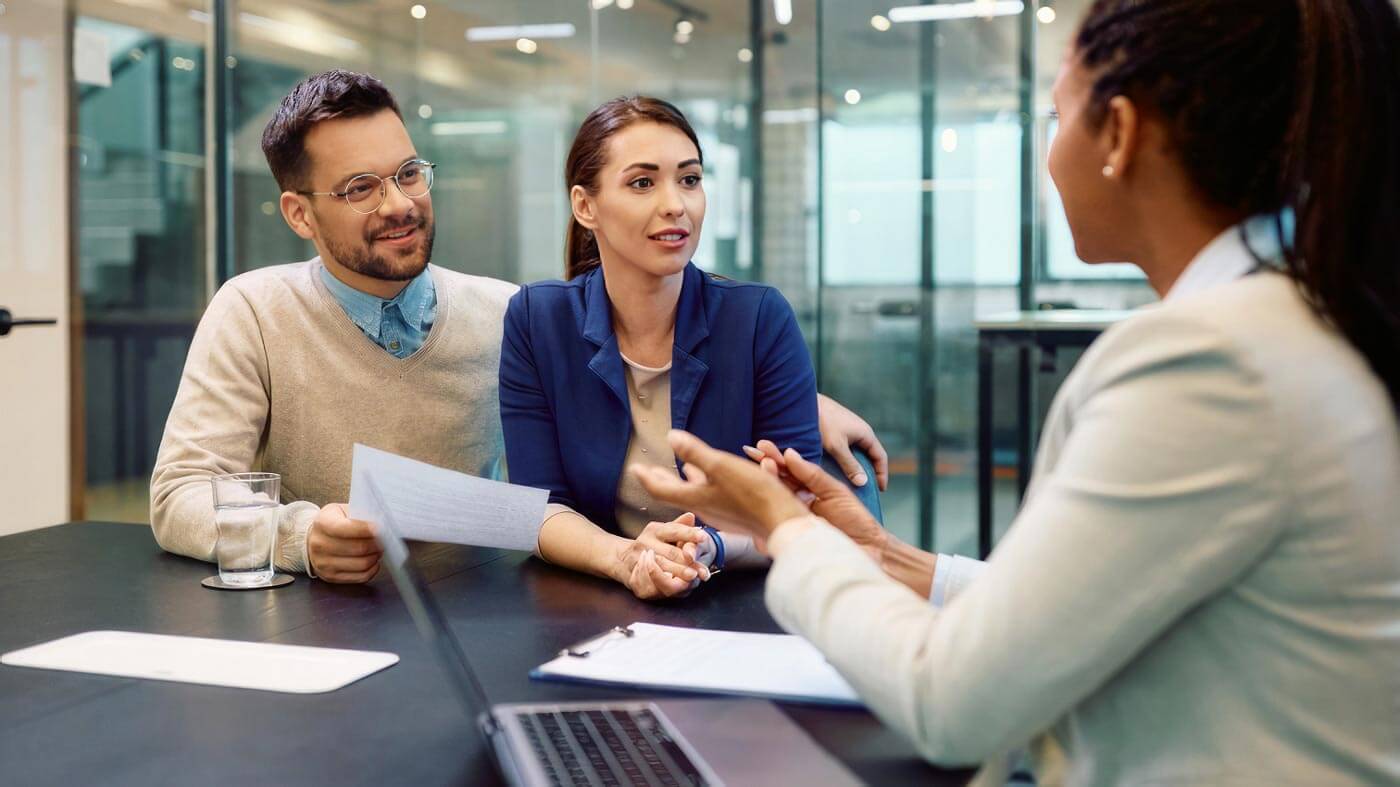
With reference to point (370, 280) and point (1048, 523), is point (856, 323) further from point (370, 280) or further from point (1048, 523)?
point (1048, 523)

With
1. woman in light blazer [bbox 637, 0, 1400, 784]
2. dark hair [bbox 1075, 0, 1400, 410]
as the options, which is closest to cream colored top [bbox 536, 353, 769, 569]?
woman in light blazer [bbox 637, 0, 1400, 784]

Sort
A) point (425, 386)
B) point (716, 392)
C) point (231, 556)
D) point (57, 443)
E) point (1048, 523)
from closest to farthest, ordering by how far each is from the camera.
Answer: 1. point (1048, 523)
2. point (231, 556)
3. point (716, 392)
4. point (425, 386)
5. point (57, 443)

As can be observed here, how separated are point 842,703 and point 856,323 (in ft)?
10.8

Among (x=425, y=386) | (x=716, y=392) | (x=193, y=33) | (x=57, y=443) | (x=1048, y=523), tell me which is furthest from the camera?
(x=193, y=33)

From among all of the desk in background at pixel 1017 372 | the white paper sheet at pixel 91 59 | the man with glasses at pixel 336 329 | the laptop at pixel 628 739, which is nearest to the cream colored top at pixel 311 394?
the man with glasses at pixel 336 329

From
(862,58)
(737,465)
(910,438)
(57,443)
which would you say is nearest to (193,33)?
(57,443)

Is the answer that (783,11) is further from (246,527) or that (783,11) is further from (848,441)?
(246,527)

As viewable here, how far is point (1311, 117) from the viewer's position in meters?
0.78

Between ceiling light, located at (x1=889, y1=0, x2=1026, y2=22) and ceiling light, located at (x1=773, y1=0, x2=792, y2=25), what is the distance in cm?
36

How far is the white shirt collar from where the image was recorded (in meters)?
0.83

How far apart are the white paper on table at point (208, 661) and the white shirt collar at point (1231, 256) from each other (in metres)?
0.81

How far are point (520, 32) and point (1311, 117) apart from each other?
159 inches

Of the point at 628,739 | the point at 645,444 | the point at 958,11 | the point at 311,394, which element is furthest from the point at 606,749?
the point at 958,11

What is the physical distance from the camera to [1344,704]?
2.49 feet
